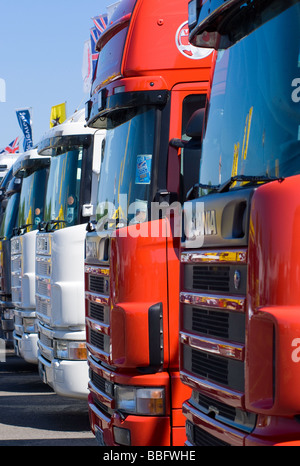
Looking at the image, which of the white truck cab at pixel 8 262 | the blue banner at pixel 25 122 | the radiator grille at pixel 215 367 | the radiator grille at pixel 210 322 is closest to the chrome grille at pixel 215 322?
the radiator grille at pixel 210 322

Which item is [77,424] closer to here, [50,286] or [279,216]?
[50,286]

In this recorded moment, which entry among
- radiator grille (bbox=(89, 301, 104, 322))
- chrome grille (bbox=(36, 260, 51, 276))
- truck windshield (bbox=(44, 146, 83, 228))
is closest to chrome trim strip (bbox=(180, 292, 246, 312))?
radiator grille (bbox=(89, 301, 104, 322))

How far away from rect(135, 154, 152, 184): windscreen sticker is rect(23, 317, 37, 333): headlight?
16.9 feet

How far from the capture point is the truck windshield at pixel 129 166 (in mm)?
5727

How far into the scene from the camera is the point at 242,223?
3672 mm

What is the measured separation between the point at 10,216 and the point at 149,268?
7.70 m

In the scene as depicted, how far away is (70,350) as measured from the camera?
7961 millimetres

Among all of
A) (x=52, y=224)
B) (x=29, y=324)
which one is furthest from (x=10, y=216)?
(x=52, y=224)

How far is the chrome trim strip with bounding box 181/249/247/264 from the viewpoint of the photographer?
12.0ft

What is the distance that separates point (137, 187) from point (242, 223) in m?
2.16

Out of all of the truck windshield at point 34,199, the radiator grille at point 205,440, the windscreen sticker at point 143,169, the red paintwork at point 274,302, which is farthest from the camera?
the truck windshield at point 34,199

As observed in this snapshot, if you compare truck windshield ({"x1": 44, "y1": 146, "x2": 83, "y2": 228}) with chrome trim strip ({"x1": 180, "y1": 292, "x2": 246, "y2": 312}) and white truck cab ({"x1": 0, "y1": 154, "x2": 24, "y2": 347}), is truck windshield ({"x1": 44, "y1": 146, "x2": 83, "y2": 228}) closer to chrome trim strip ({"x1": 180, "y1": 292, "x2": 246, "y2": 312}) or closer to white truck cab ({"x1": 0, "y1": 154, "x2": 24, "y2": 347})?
chrome trim strip ({"x1": 180, "y1": 292, "x2": 246, "y2": 312})

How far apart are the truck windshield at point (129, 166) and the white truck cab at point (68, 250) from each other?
1.50 metres

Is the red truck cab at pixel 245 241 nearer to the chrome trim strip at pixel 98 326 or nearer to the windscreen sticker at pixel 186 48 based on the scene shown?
the windscreen sticker at pixel 186 48
